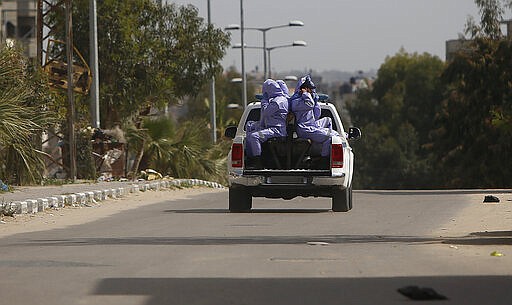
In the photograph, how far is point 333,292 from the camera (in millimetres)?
10734

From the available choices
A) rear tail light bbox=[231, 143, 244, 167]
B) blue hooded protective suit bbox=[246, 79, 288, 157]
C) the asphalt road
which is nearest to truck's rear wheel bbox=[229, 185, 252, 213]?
rear tail light bbox=[231, 143, 244, 167]

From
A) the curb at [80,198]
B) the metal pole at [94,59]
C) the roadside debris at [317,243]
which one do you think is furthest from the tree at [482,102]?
the roadside debris at [317,243]

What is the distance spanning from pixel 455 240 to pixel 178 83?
37313 millimetres

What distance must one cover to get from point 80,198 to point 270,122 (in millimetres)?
5905

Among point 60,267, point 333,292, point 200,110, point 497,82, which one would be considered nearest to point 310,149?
point 60,267

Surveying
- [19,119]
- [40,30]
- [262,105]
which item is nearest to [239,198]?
[262,105]

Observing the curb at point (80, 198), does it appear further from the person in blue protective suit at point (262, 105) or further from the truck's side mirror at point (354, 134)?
the truck's side mirror at point (354, 134)

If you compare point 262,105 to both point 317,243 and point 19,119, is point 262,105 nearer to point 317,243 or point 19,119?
point 19,119

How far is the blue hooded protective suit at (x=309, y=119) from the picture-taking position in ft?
76.4

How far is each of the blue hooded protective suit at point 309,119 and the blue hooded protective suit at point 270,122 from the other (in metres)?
0.23

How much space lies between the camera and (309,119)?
23.5 m

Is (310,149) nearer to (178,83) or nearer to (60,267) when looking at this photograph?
(60,267)

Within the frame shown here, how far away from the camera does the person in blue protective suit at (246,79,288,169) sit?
23312 mm

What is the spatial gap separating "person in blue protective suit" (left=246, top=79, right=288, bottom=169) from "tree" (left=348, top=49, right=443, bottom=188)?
69.5 meters
